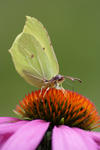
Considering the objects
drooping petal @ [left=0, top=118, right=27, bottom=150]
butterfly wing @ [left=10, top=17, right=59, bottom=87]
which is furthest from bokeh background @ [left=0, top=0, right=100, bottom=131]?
drooping petal @ [left=0, top=118, right=27, bottom=150]

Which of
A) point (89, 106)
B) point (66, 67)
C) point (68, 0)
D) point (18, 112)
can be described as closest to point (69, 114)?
point (89, 106)

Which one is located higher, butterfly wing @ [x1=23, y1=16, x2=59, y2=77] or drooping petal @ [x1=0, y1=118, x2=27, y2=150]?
butterfly wing @ [x1=23, y1=16, x2=59, y2=77]

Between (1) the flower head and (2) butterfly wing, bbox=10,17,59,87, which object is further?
(2) butterfly wing, bbox=10,17,59,87

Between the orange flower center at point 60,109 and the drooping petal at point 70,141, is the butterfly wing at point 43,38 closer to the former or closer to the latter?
the orange flower center at point 60,109

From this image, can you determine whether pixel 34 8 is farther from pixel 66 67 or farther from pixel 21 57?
pixel 21 57

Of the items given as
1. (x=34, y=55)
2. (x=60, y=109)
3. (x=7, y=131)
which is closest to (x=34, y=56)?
(x=34, y=55)

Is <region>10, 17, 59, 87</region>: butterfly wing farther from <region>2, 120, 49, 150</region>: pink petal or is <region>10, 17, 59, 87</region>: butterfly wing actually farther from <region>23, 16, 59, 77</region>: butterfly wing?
<region>2, 120, 49, 150</region>: pink petal

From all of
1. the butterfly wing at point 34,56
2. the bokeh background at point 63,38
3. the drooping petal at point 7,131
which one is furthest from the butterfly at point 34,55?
the bokeh background at point 63,38

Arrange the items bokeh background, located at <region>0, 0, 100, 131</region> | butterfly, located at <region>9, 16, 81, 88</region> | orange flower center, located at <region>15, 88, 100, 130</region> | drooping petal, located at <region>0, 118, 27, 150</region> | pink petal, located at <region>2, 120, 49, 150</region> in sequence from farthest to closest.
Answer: bokeh background, located at <region>0, 0, 100, 131</region>
butterfly, located at <region>9, 16, 81, 88</region>
orange flower center, located at <region>15, 88, 100, 130</region>
drooping petal, located at <region>0, 118, 27, 150</region>
pink petal, located at <region>2, 120, 49, 150</region>
